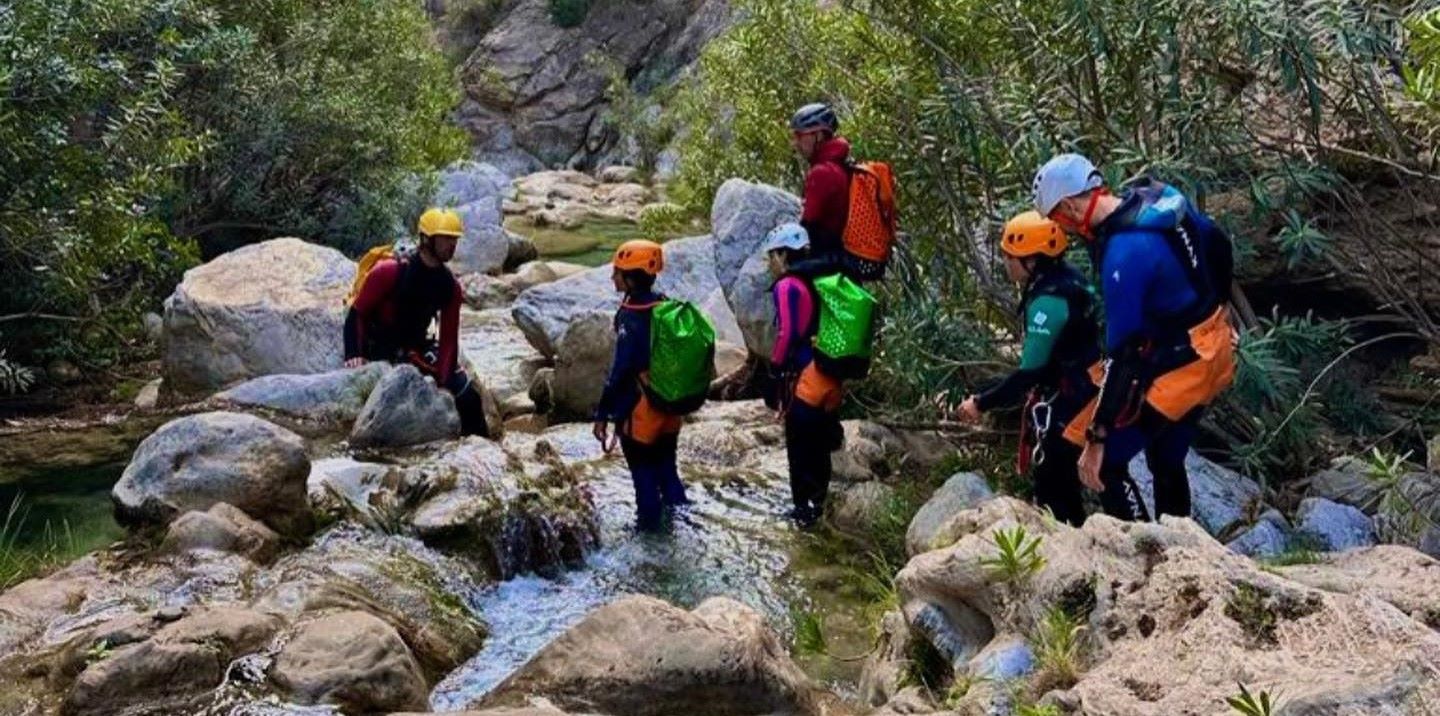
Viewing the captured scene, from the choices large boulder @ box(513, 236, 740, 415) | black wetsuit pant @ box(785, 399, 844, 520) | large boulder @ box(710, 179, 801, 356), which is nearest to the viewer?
black wetsuit pant @ box(785, 399, 844, 520)

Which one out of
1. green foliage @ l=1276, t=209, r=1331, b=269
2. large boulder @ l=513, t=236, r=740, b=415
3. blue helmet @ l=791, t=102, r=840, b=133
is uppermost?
blue helmet @ l=791, t=102, r=840, b=133

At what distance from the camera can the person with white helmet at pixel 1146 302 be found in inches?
228


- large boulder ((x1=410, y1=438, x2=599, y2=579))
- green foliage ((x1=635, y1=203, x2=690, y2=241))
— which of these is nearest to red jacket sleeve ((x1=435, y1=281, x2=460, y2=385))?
large boulder ((x1=410, y1=438, x2=599, y2=579))

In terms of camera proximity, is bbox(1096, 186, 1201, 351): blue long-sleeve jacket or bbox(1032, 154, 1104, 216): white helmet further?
bbox(1032, 154, 1104, 216): white helmet

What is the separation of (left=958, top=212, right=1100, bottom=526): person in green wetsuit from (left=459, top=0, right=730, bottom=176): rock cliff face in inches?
1742

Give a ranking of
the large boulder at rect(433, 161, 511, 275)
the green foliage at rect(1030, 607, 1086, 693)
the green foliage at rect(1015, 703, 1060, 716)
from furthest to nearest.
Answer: the large boulder at rect(433, 161, 511, 275)
the green foliage at rect(1030, 607, 1086, 693)
the green foliage at rect(1015, 703, 1060, 716)

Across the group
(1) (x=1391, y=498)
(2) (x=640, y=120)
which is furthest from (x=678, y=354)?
(2) (x=640, y=120)

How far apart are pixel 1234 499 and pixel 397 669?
5.02 m

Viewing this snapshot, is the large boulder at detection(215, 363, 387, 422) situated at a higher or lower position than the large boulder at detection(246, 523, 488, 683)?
lower

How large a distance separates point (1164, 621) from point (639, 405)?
4722mm

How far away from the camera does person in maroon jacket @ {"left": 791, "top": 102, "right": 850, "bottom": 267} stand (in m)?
8.78

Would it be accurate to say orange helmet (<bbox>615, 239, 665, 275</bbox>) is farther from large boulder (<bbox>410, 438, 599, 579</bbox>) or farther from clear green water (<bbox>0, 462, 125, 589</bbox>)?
clear green water (<bbox>0, 462, 125, 589</bbox>)

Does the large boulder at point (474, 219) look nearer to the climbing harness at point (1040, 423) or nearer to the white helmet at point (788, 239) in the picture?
the white helmet at point (788, 239)

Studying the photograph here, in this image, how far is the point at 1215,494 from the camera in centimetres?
795
